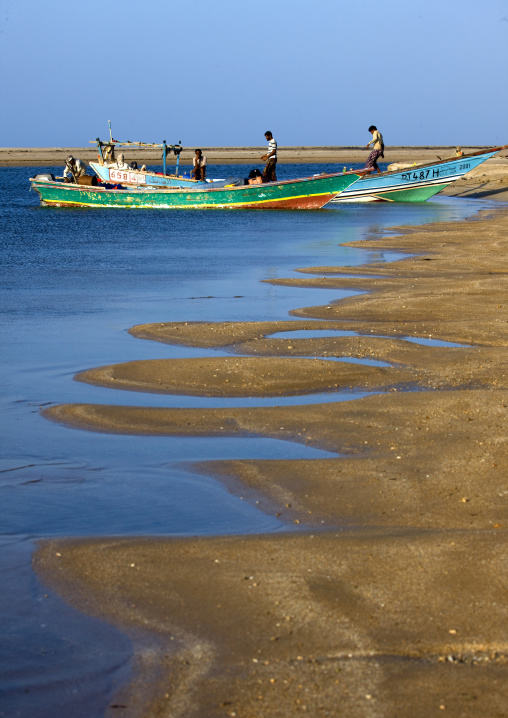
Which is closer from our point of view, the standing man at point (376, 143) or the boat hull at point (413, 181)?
the standing man at point (376, 143)

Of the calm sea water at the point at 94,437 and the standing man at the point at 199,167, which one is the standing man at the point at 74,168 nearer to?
the standing man at the point at 199,167

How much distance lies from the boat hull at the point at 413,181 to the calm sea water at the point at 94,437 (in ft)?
38.2

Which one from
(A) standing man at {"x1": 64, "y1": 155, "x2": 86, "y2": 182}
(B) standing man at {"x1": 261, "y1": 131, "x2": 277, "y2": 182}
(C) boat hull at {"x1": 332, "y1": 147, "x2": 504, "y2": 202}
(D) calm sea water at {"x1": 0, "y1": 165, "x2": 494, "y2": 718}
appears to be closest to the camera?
(D) calm sea water at {"x1": 0, "y1": 165, "x2": 494, "y2": 718}

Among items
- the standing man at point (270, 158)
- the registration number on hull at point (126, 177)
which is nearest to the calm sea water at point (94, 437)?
the standing man at point (270, 158)

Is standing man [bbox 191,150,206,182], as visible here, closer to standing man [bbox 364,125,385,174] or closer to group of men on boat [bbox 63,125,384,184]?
group of men on boat [bbox 63,125,384,184]

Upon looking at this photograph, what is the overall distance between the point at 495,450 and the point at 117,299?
7973 mm

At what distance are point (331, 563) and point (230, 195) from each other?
26.9 m

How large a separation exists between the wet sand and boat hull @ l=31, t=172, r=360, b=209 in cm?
2261

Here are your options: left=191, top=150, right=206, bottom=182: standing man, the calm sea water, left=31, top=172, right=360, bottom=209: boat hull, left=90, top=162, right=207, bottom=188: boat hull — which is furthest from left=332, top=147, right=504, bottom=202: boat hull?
the calm sea water

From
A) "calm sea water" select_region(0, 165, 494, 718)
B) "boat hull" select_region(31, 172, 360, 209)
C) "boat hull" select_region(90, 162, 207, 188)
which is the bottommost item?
"calm sea water" select_region(0, 165, 494, 718)

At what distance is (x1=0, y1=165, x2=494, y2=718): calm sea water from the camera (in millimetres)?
3588

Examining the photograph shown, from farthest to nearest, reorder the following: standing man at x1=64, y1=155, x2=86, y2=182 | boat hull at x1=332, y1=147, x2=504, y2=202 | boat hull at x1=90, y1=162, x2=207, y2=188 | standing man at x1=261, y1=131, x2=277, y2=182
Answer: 1. boat hull at x1=332, y1=147, x2=504, y2=202
2. standing man at x1=64, y1=155, x2=86, y2=182
3. boat hull at x1=90, y1=162, x2=207, y2=188
4. standing man at x1=261, y1=131, x2=277, y2=182

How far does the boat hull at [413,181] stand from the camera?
32406mm

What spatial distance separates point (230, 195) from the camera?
99.6ft
